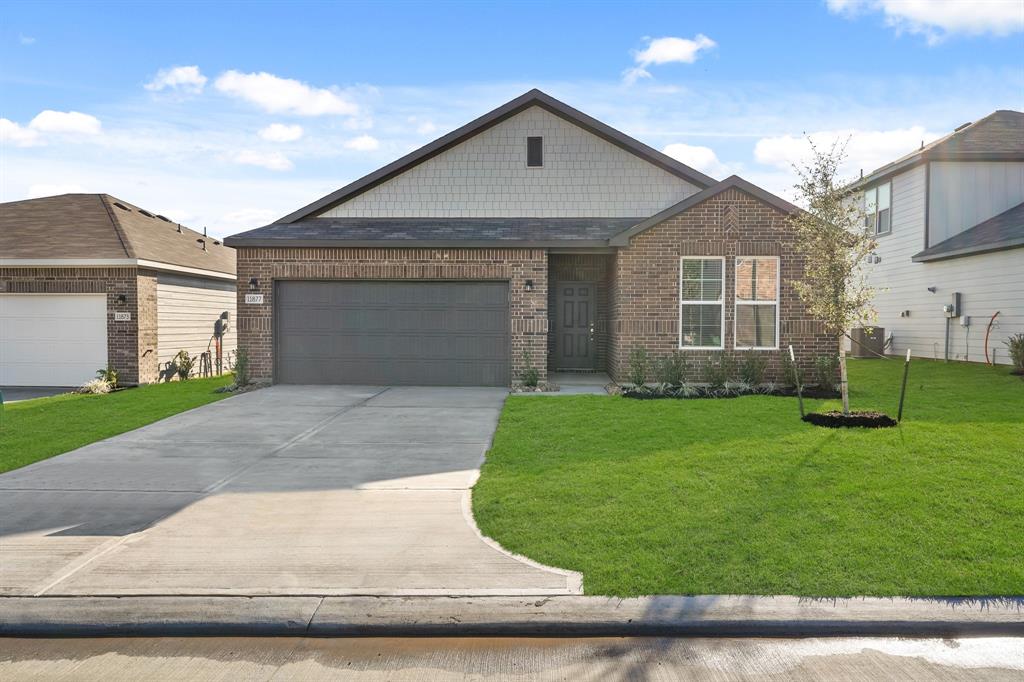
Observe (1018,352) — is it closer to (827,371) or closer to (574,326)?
(827,371)

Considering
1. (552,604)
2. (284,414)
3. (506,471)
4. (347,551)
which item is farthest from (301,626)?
(284,414)

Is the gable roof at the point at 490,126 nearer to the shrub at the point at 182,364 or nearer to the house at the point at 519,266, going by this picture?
the house at the point at 519,266

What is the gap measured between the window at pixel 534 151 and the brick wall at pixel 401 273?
9.32 feet

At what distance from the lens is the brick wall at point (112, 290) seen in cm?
1562

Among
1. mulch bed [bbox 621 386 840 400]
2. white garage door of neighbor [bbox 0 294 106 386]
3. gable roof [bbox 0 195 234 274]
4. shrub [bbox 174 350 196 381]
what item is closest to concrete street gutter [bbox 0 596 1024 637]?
mulch bed [bbox 621 386 840 400]

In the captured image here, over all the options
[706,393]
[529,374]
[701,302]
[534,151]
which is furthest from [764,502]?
[534,151]

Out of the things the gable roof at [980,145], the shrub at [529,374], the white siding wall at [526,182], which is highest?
the gable roof at [980,145]

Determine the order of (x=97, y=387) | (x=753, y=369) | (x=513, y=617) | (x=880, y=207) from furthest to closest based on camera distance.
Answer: (x=880, y=207)
(x=97, y=387)
(x=753, y=369)
(x=513, y=617)

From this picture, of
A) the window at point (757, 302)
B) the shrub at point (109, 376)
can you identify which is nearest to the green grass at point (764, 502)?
the window at point (757, 302)

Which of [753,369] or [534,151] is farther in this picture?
[534,151]

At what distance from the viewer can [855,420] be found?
9102mm

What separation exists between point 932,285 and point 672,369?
10.6 meters

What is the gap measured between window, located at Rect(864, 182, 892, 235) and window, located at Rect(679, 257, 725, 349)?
10.5 metres

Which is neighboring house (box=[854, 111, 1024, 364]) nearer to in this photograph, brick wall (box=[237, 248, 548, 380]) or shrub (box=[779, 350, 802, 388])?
shrub (box=[779, 350, 802, 388])
